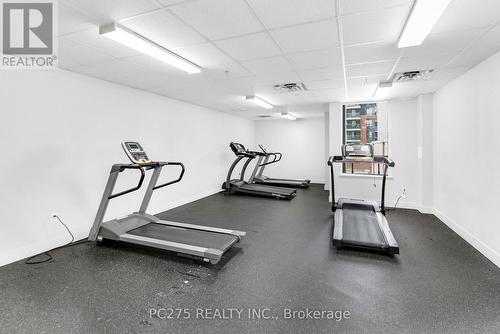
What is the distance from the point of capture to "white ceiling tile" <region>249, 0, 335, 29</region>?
5.88ft

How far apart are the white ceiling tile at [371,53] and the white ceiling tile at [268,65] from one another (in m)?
0.77

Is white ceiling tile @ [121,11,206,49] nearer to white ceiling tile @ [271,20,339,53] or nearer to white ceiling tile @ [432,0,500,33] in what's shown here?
white ceiling tile @ [271,20,339,53]

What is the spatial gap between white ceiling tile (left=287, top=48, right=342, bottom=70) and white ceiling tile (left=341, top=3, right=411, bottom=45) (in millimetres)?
302

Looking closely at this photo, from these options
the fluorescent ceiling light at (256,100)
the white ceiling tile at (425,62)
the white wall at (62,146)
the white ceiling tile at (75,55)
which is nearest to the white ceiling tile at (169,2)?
the white ceiling tile at (75,55)

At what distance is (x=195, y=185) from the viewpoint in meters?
6.04

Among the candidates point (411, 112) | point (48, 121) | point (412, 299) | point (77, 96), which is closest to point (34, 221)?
point (48, 121)

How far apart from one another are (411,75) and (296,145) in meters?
5.35

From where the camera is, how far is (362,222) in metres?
3.86

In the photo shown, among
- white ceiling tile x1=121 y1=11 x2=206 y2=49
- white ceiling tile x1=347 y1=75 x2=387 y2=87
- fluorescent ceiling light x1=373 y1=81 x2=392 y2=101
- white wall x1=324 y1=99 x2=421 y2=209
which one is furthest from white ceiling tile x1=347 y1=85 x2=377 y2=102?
white ceiling tile x1=121 y1=11 x2=206 y2=49

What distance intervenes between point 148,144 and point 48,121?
1.68 metres

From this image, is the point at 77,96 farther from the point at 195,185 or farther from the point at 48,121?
the point at 195,185

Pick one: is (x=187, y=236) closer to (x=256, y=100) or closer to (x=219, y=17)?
(x=219, y=17)

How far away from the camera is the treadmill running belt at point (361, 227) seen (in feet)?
10.1

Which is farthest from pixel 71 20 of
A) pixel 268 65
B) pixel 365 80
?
pixel 365 80
